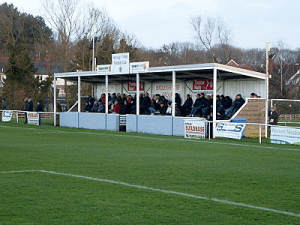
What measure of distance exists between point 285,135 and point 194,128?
507 cm

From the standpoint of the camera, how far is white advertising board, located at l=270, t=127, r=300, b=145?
19047 mm

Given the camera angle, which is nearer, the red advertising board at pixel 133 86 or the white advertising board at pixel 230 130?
the white advertising board at pixel 230 130

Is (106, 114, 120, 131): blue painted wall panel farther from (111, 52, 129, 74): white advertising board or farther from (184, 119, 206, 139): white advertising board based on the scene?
(184, 119, 206, 139): white advertising board

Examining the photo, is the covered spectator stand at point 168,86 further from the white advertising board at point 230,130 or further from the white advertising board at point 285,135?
the white advertising board at point 285,135

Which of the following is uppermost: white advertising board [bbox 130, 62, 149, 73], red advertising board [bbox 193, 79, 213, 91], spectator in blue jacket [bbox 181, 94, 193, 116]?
white advertising board [bbox 130, 62, 149, 73]

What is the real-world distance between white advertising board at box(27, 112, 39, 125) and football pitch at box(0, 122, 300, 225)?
19768 mm

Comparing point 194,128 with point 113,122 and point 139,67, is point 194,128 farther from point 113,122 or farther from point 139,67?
point 113,122

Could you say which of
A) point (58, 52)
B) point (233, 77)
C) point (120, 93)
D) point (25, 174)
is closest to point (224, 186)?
point (25, 174)

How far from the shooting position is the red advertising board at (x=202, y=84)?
28.8m

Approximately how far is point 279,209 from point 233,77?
20.6m

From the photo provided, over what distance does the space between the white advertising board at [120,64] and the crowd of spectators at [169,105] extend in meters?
2.01

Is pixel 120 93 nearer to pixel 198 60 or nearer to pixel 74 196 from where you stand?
pixel 74 196

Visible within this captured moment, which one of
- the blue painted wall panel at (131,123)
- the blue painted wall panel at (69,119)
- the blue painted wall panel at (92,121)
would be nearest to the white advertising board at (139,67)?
the blue painted wall panel at (131,123)

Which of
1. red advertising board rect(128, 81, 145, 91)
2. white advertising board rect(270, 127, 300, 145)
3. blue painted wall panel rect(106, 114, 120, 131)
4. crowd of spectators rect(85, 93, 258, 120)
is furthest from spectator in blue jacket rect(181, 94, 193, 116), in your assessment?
white advertising board rect(270, 127, 300, 145)
